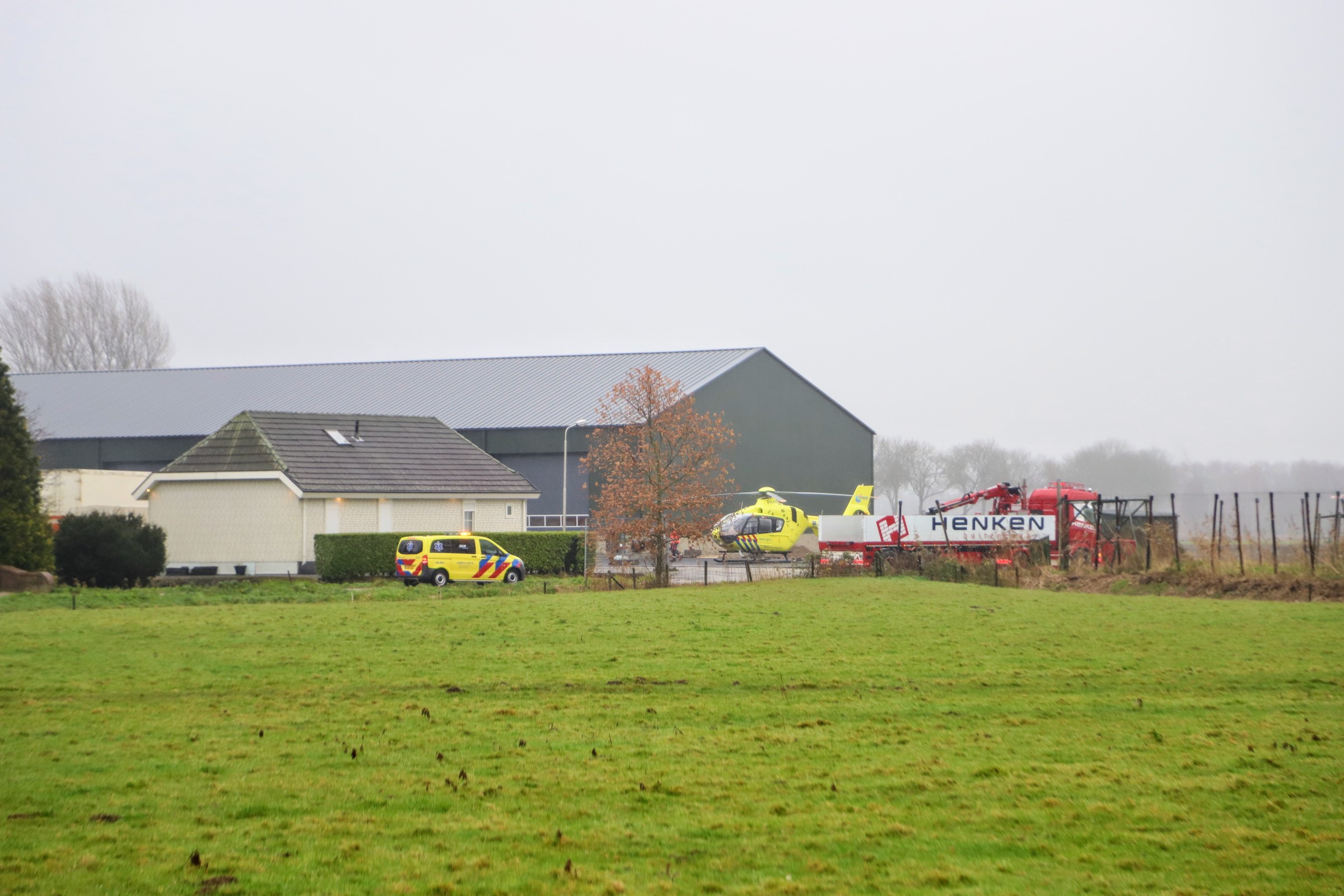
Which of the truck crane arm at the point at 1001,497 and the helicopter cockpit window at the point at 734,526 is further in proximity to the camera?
the helicopter cockpit window at the point at 734,526

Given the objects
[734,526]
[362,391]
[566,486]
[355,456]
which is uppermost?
[362,391]

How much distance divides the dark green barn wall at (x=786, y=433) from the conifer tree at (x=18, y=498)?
32865 mm

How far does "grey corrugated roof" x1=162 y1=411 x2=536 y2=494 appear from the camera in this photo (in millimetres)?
37906

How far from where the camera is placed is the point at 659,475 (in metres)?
35.1

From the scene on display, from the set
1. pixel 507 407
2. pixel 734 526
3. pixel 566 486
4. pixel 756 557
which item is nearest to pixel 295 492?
pixel 566 486

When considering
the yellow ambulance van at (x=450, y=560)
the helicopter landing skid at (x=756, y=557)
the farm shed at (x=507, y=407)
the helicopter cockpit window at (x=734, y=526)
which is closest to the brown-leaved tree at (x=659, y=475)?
the yellow ambulance van at (x=450, y=560)

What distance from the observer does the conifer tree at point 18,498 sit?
2769cm

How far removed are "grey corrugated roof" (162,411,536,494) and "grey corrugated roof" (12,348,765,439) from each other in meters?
15.3

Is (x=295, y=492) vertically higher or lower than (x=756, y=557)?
higher

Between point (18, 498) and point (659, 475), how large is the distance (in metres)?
16.6

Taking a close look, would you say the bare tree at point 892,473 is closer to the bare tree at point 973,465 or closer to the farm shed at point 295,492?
the bare tree at point 973,465

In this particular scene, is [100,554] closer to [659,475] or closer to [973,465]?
[659,475]

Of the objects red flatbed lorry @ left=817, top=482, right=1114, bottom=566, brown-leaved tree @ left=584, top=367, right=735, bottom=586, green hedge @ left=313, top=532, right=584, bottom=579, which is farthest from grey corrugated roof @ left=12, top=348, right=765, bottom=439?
green hedge @ left=313, top=532, right=584, bottom=579

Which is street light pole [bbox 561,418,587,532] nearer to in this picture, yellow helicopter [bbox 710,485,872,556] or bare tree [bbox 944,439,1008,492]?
yellow helicopter [bbox 710,485,872,556]
